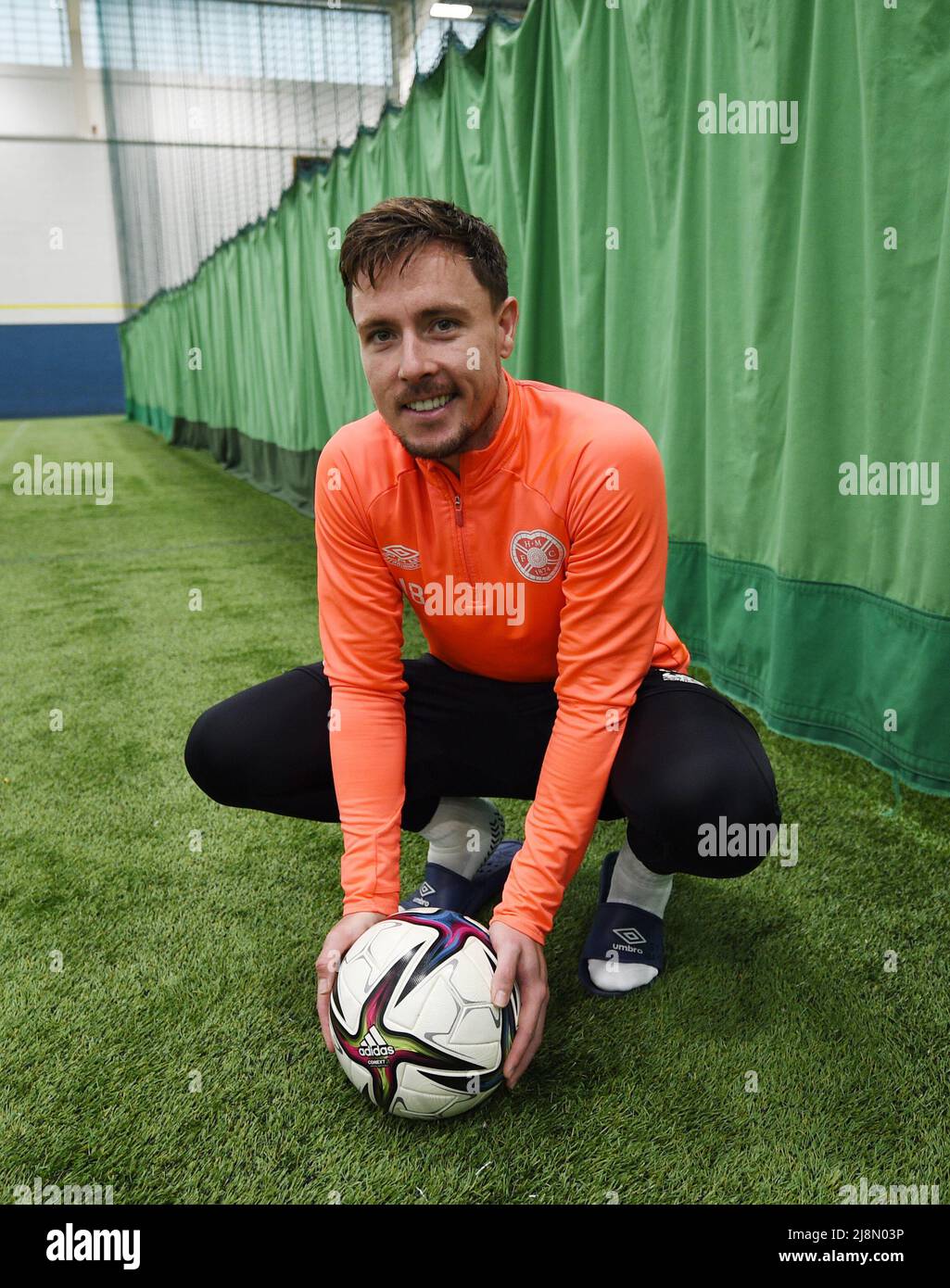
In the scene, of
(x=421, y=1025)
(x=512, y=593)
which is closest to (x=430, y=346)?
(x=512, y=593)

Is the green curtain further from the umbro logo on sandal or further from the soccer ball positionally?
the soccer ball

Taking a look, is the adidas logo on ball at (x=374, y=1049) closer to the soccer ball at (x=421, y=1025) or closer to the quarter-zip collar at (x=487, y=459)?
the soccer ball at (x=421, y=1025)

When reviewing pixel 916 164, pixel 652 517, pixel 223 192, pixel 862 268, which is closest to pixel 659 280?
pixel 862 268

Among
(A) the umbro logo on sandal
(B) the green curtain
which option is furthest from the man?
(B) the green curtain

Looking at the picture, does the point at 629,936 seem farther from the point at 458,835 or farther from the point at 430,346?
the point at 430,346

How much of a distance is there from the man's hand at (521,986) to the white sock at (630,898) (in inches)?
9.0

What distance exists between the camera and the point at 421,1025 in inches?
40.3

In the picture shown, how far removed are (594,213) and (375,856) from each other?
79.8 inches

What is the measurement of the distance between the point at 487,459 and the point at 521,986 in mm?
679

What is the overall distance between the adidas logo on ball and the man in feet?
0.28

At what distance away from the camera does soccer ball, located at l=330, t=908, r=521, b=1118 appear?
3.35ft

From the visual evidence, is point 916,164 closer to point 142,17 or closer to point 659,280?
point 659,280

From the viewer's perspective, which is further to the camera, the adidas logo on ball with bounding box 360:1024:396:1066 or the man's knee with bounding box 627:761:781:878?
the man's knee with bounding box 627:761:781:878

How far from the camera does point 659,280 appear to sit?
2.35 metres
